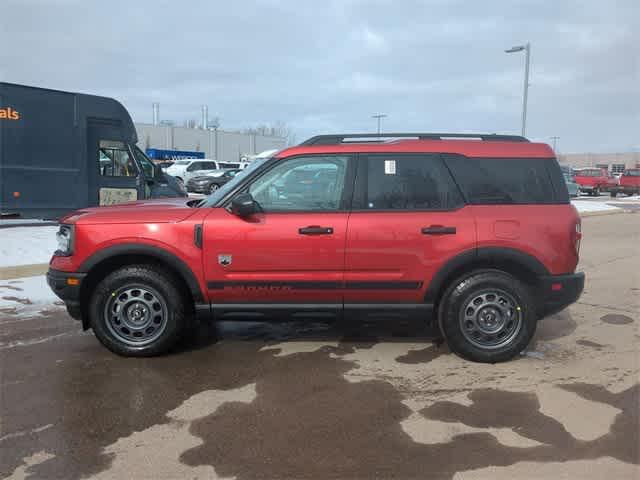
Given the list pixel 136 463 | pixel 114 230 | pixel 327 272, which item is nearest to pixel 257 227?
pixel 327 272

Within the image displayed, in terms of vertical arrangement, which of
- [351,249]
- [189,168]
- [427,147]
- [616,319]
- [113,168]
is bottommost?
[616,319]

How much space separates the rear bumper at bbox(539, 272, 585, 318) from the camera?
4352 millimetres

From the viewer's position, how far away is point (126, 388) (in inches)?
152

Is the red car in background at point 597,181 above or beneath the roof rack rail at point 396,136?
above

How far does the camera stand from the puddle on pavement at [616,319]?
5.68 m

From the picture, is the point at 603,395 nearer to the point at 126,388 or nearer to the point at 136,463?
the point at 136,463

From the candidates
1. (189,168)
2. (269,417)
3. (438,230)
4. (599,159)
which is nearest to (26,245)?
(269,417)

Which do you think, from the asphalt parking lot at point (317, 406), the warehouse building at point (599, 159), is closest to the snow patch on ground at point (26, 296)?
the asphalt parking lot at point (317, 406)

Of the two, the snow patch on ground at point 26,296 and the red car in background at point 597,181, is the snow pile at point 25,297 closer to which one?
the snow patch on ground at point 26,296

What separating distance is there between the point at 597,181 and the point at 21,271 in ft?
128

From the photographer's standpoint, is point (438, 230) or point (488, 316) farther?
point (488, 316)

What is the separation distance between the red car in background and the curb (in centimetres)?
3787

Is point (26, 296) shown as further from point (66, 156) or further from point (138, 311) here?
point (66, 156)

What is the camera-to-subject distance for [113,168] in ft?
40.4
